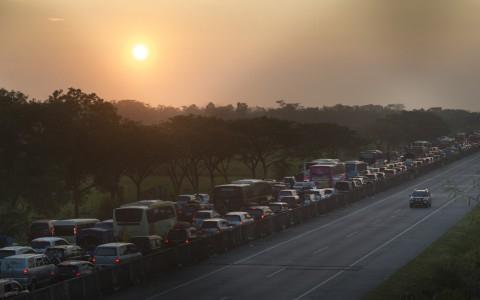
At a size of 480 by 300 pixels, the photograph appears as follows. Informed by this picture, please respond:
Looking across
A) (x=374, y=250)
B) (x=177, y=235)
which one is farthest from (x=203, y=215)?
(x=374, y=250)

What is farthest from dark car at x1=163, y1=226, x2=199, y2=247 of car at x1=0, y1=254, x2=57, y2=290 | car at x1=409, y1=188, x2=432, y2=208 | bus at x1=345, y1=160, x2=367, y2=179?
bus at x1=345, y1=160, x2=367, y2=179

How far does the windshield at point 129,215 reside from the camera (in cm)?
4534

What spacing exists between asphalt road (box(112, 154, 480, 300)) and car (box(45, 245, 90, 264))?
17.9 feet

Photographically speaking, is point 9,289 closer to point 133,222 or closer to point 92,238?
point 92,238

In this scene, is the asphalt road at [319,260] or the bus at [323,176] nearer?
the asphalt road at [319,260]

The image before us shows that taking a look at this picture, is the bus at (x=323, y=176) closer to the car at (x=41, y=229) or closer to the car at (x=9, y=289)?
the car at (x=41, y=229)

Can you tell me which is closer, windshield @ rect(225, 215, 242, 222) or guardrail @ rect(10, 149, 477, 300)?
guardrail @ rect(10, 149, 477, 300)

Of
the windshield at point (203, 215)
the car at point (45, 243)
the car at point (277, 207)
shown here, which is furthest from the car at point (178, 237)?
the car at point (277, 207)

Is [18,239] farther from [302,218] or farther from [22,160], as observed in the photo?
[302,218]

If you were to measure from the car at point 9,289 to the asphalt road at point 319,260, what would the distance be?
4.32m

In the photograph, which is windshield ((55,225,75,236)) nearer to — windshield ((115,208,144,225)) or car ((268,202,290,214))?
windshield ((115,208,144,225))

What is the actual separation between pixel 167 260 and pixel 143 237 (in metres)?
3.64

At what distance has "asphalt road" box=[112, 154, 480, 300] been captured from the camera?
108 feet

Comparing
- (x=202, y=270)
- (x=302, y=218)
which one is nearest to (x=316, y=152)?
(x=302, y=218)
